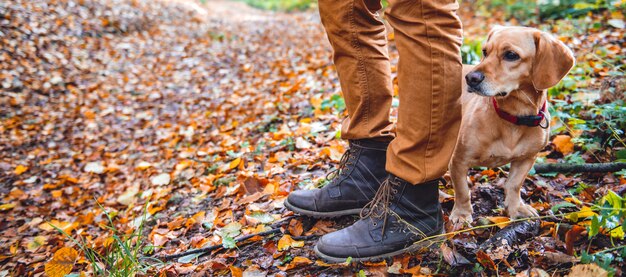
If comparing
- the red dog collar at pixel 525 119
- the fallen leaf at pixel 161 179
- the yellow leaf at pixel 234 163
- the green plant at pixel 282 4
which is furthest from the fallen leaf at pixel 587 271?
the green plant at pixel 282 4

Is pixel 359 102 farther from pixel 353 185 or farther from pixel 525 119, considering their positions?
pixel 525 119

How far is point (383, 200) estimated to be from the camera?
1.99 m

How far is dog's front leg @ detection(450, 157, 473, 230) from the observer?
2160 mm

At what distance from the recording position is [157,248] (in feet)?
8.66

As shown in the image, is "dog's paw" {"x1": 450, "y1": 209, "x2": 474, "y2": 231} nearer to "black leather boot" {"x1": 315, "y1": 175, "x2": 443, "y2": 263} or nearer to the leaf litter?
the leaf litter

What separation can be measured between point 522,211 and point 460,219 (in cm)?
32

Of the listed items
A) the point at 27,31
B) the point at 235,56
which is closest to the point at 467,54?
the point at 235,56

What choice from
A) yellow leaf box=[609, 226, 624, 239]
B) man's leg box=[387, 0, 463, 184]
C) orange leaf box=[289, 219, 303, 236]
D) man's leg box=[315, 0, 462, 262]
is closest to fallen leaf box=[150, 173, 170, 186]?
orange leaf box=[289, 219, 303, 236]

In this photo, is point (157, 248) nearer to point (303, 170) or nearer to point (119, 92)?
point (303, 170)

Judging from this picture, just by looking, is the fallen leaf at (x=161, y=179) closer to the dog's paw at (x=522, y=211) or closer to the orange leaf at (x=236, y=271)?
the orange leaf at (x=236, y=271)

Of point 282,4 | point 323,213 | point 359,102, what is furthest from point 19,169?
point 282,4

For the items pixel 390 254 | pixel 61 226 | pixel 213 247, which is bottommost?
pixel 61 226

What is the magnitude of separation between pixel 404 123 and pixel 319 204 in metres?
0.73

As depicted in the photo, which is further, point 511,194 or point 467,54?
point 467,54
